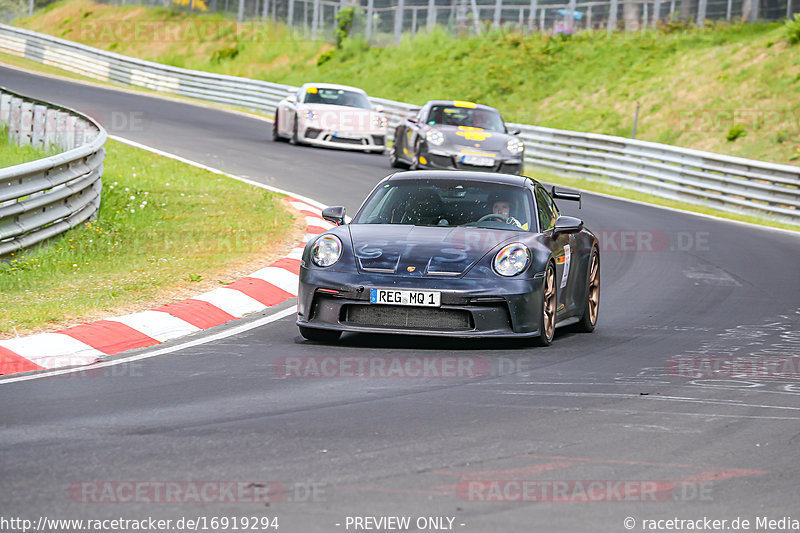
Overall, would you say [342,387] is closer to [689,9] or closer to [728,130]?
[728,130]

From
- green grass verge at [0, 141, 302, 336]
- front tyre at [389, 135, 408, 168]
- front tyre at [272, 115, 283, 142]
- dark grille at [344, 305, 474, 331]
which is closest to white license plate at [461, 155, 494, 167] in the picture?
front tyre at [389, 135, 408, 168]

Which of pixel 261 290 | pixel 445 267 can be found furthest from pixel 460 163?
pixel 445 267

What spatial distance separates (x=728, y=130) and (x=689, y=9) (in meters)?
9.16

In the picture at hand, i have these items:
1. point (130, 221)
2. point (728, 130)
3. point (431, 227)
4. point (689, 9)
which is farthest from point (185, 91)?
point (431, 227)

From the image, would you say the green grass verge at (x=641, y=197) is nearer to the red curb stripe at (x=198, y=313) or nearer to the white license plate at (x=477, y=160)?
the white license plate at (x=477, y=160)

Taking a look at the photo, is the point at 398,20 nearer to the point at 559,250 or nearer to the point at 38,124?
the point at 38,124

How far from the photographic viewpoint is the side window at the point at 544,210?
10.1m

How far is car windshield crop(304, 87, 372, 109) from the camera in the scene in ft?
94.2

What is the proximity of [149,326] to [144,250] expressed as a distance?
431 cm

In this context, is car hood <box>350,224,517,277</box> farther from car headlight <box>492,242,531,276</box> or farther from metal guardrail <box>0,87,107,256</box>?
metal guardrail <box>0,87,107,256</box>

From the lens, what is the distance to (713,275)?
570 inches

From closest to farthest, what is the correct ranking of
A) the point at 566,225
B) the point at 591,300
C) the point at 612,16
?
the point at 566,225 → the point at 591,300 → the point at 612,16

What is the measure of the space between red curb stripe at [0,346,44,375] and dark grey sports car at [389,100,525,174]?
49.9 ft

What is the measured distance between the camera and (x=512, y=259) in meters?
9.13
